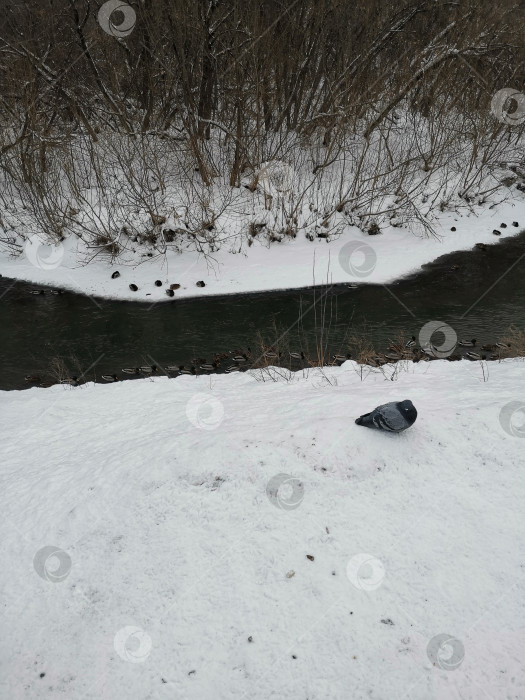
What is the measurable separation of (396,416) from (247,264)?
355 inches

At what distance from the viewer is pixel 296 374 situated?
6.78 m

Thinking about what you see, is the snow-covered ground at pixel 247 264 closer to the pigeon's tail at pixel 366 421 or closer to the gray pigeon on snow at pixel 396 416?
the pigeon's tail at pixel 366 421

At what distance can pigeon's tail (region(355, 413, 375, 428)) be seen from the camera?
12.8ft

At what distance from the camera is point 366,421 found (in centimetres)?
393

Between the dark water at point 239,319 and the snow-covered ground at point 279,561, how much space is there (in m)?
4.32

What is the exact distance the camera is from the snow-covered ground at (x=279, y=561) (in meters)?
2.59

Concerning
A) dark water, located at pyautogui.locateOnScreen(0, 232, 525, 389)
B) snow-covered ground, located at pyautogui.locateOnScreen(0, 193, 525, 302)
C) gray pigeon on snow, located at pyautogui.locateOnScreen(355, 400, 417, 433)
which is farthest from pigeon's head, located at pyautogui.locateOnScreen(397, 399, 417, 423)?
snow-covered ground, located at pyautogui.locateOnScreen(0, 193, 525, 302)

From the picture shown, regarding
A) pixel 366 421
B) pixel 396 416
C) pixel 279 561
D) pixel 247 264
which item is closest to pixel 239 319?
pixel 247 264

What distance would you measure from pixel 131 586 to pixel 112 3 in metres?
16.4

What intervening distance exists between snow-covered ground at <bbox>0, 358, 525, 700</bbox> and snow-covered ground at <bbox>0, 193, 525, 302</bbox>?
723 cm

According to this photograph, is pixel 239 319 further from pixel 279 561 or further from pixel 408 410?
pixel 279 561

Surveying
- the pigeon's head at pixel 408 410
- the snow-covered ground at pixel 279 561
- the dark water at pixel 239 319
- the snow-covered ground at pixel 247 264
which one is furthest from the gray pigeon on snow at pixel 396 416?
the snow-covered ground at pixel 247 264

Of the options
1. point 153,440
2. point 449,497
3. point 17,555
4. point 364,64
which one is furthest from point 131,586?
point 364,64

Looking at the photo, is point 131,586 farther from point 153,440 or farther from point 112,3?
point 112,3
